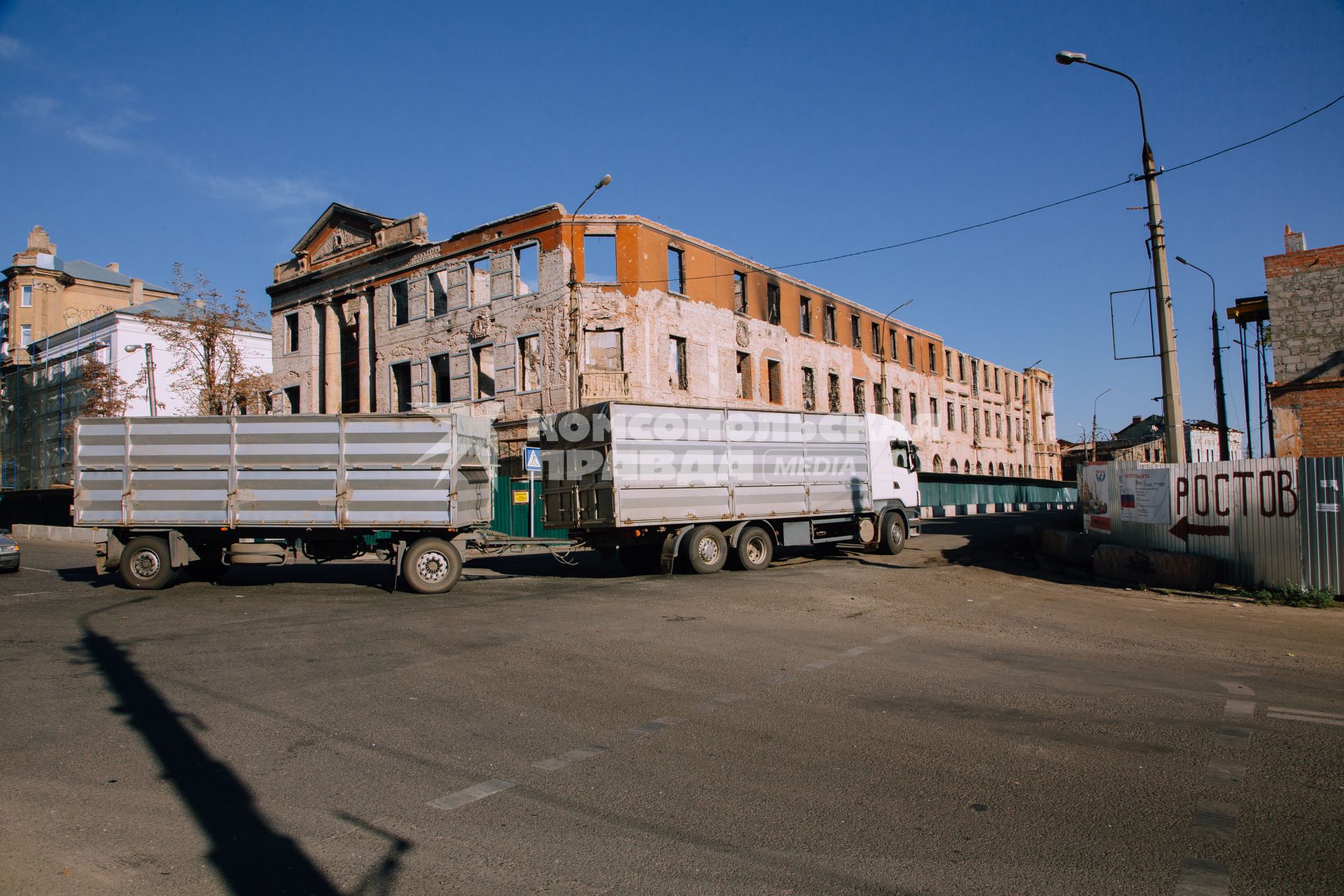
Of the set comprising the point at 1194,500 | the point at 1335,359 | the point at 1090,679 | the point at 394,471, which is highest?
the point at 1335,359

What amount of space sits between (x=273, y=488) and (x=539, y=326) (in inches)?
716

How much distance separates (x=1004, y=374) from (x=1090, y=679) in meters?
62.8

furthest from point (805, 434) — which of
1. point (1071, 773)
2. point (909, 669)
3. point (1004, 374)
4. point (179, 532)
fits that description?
point (1004, 374)

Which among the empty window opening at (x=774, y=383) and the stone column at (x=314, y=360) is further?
the stone column at (x=314, y=360)

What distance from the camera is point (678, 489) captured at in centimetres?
1570

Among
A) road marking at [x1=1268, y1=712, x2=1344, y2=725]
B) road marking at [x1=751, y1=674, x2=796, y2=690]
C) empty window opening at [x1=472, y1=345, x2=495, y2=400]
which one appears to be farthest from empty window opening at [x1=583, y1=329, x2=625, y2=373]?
road marking at [x1=1268, y1=712, x2=1344, y2=725]

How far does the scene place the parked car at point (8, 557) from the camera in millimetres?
17844

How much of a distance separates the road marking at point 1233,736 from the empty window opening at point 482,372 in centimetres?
2908

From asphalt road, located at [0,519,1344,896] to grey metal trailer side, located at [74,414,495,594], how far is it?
290 centimetres

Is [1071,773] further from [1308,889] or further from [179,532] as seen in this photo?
[179,532]

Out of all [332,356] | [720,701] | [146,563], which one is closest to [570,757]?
[720,701]

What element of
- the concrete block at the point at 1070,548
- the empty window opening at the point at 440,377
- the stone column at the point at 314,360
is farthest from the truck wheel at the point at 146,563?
the stone column at the point at 314,360

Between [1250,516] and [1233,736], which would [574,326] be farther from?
[1233,736]

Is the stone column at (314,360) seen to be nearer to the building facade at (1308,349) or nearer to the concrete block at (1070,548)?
the concrete block at (1070,548)
